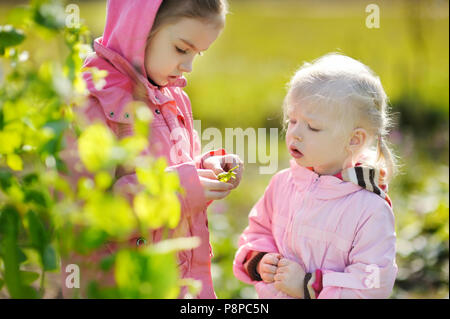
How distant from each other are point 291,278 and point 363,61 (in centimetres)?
515

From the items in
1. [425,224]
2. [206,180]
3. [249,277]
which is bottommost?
[425,224]

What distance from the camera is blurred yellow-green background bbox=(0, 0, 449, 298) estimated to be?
3803 millimetres

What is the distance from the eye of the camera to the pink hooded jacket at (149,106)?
1792 mm

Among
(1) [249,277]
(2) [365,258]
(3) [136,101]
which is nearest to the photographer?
(2) [365,258]

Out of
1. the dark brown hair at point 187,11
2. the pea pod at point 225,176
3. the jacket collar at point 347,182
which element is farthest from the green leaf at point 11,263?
the jacket collar at point 347,182

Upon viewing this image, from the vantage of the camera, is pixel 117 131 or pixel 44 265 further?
pixel 117 131

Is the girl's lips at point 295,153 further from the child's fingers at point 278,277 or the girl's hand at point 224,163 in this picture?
the child's fingers at point 278,277

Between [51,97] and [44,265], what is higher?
[51,97]

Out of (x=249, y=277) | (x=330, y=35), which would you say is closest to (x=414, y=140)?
(x=249, y=277)

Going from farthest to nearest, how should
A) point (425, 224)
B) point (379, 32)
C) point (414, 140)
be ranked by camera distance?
point (379, 32)
point (414, 140)
point (425, 224)

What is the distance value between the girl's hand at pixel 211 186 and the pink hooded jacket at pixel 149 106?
0.08 feet

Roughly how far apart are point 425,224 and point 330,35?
7044 millimetres

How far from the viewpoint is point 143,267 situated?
88cm

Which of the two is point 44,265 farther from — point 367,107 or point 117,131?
point 367,107
